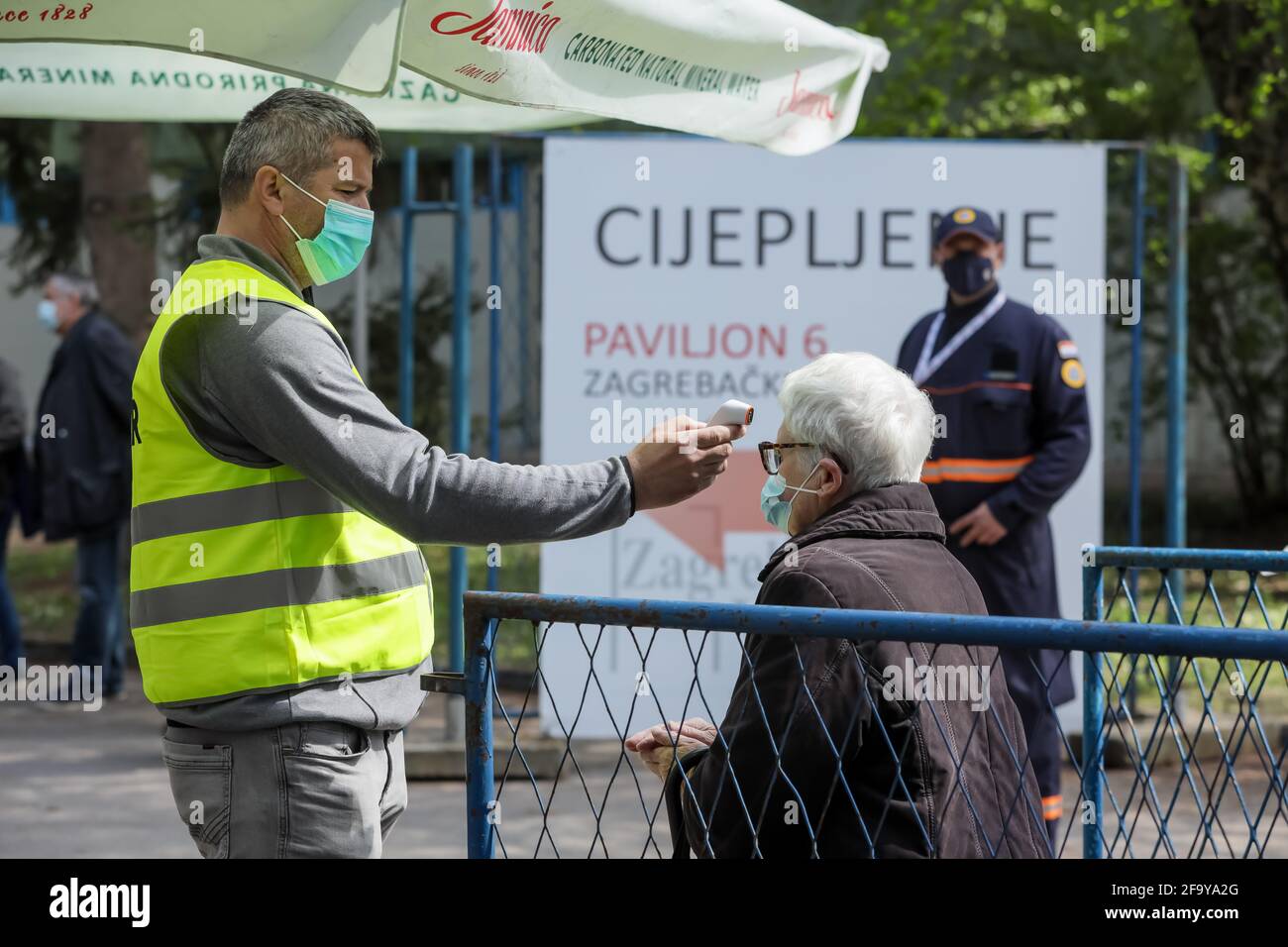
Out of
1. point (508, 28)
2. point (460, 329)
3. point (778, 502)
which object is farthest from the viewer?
point (460, 329)

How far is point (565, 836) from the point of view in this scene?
6.28m

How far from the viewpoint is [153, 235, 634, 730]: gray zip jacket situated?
281 cm

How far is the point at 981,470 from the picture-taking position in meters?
6.12

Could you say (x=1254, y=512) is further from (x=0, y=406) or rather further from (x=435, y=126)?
(x=435, y=126)

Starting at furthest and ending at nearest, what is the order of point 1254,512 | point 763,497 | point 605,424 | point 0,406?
point 1254,512 → point 0,406 → point 605,424 → point 763,497

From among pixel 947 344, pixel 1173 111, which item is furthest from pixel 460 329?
pixel 1173 111

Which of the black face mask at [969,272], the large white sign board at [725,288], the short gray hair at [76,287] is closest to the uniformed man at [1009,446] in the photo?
the black face mask at [969,272]

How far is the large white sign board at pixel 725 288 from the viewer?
6910 millimetres

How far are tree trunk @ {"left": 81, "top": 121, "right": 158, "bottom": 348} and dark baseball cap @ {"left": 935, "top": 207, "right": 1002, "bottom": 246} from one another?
7.14 meters

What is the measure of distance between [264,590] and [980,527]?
3659mm

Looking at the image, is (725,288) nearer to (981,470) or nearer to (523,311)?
(981,470)

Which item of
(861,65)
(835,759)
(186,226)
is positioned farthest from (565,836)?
(186,226)

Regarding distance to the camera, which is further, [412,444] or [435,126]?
[435,126]
